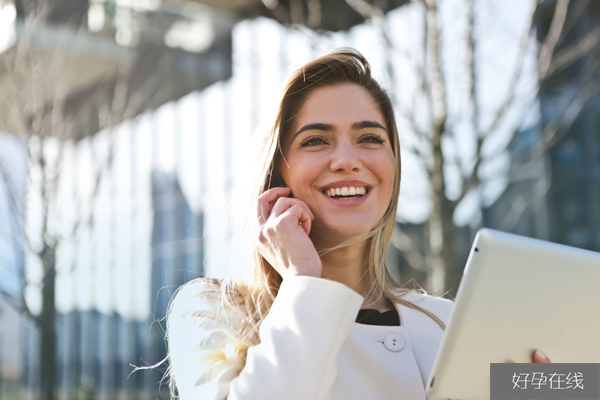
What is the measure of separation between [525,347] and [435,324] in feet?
2.42

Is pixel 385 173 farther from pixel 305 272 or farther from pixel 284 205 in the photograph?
pixel 305 272

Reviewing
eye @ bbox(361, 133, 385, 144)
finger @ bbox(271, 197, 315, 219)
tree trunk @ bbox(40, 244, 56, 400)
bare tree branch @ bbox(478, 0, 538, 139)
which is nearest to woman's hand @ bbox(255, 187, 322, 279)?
finger @ bbox(271, 197, 315, 219)

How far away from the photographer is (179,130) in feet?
35.8

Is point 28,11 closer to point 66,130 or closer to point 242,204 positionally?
point 66,130

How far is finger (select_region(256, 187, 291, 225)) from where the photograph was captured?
74.0 inches

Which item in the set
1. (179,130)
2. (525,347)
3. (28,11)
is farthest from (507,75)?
(179,130)

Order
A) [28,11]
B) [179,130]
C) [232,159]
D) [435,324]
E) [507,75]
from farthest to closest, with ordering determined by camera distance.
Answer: [179,130]
[232,159]
[28,11]
[507,75]
[435,324]

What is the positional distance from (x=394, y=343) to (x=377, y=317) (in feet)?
0.54

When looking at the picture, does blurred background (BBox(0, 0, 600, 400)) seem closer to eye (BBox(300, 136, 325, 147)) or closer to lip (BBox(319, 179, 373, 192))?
eye (BBox(300, 136, 325, 147))

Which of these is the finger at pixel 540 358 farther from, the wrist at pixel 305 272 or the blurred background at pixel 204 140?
the blurred background at pixel 204 140

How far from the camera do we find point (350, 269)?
216cm

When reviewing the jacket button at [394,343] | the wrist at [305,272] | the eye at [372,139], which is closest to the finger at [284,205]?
the wrist at [305,272]

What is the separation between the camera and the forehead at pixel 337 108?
6.67 ft

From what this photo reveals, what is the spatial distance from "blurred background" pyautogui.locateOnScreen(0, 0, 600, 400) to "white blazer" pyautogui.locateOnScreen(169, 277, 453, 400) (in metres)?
0.40
